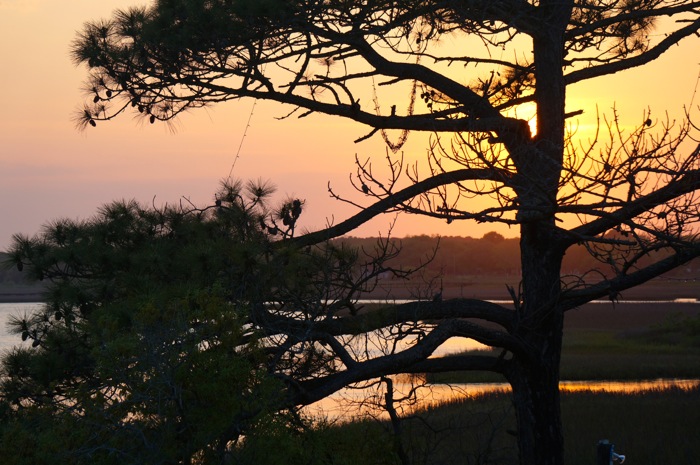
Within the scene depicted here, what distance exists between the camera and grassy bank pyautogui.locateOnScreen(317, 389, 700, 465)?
47.5 ft

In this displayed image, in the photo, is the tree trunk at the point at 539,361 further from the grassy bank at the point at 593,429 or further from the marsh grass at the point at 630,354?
the marsh grass at the point at 630,354

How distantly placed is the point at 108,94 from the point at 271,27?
2.02 metres

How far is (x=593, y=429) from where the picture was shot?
18469 millimetres

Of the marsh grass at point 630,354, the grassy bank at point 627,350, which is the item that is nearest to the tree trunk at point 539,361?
the marsh grass at point 630,354

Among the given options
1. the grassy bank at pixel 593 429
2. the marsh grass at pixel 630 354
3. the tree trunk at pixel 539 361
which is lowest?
the grassy bank at pixel 593 429

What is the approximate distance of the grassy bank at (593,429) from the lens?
1449cm

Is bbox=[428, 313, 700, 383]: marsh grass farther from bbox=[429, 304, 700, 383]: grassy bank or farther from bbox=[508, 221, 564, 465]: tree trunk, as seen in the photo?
bbox=[508, 221, 564, 465]: tree trunk

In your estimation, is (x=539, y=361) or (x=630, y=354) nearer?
(x=539, y=361)

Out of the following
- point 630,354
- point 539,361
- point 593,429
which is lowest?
point 593,429

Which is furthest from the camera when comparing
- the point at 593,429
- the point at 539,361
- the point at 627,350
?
the point at 627,350

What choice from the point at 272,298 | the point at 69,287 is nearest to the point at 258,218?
the point at 272,298

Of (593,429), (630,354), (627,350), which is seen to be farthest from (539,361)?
(627,350)

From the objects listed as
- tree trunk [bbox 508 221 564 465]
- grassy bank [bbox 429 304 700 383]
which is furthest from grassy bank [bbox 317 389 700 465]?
grassy bank [bbox 429 304 700 383]

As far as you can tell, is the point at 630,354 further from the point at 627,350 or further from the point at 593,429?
the point at 593,429
